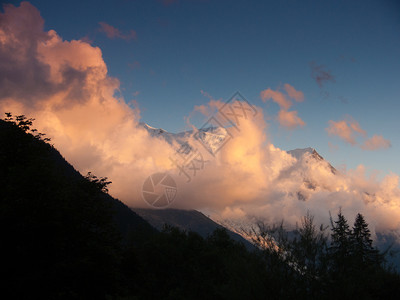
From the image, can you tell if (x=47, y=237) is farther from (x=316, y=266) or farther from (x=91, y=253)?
(x=316, y=266)

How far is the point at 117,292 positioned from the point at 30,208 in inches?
378

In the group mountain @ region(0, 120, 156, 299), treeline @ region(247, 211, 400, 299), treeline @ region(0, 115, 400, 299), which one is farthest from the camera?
mountain @ region(0, 120, 156, 299)

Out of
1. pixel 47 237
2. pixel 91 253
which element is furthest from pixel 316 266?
Result: pixel 47 237

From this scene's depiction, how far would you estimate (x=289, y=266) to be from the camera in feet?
47.4

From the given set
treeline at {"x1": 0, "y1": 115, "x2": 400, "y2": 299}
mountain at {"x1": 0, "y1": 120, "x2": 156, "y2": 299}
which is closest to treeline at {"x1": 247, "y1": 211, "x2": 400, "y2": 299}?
treeline at {"x1": 0, "y1": 115, "x2": 400, "y2": 299}

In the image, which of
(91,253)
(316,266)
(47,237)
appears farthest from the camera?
(91,253)

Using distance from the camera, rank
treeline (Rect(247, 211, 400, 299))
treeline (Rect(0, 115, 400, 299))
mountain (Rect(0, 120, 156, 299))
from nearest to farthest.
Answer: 1. treeline (Rect(247, 211, 400, 299))
2. treeline (Rect(0, 115, 400, 299))
3. mountain (Rect(0, 120, 156, 299))

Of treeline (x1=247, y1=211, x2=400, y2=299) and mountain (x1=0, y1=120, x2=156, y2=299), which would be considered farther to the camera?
mountain (x1=0, y1=120, x2=156, y2=299)

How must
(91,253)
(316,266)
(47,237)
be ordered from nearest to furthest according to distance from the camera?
(316,266) → (47,237) → (91,253)

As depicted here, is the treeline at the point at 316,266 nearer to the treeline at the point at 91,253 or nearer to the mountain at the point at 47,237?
the treeline at the point at 91,253

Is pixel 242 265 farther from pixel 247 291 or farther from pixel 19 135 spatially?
pixel 19 135

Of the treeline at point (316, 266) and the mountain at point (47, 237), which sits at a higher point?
the treeline at point (316, 266)

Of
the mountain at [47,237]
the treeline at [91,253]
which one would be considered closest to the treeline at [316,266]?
the treeline at [91,253]

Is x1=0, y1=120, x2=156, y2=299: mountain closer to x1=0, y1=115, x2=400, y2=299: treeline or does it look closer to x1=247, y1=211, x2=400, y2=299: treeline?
x1=0, y1=115, x2=400, y2=299: treeline
